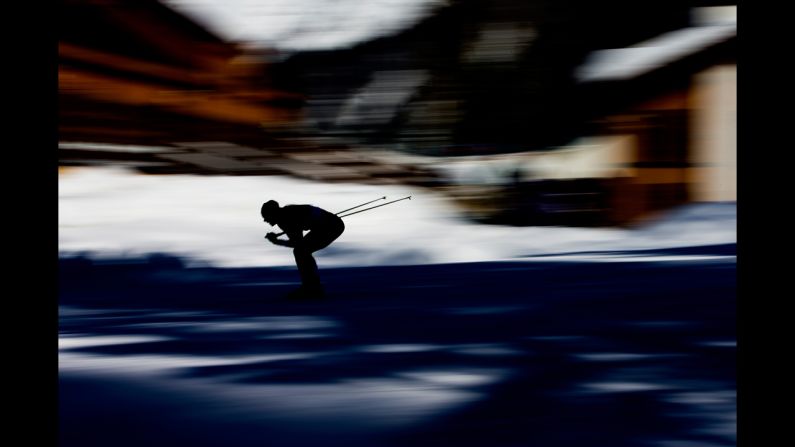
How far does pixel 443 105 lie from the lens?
48.9 ft

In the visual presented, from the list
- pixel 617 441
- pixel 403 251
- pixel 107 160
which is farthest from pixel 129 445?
pixel 107 160

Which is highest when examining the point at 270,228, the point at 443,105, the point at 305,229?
the point at 443,105

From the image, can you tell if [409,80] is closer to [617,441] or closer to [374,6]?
[374,6]

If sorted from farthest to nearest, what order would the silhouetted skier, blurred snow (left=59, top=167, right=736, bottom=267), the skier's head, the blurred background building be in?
the blurred background building, blurred snow (left=59, top=167, right=736, bottom=267), the silhouetted skier, the skier's head

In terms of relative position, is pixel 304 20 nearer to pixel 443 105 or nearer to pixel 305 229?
pixel 443 105

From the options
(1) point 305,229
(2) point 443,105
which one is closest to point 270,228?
(2) point 443,105

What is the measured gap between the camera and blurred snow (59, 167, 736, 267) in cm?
1149

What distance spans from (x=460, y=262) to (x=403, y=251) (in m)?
0.81

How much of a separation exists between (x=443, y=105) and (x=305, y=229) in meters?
7.48

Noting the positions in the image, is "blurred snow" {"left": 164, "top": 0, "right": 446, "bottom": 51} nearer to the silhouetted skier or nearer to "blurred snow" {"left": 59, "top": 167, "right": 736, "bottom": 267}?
"blurred snow" {"left": 59, "top": 167, "right": 736, "bottom": 267}

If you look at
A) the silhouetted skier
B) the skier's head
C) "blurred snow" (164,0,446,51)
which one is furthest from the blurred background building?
the skier's head

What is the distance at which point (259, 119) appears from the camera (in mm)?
15023

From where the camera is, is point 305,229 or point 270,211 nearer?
point 270,211

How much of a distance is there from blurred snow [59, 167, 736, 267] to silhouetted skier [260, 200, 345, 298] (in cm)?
322
